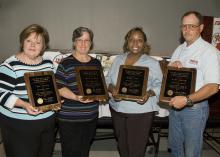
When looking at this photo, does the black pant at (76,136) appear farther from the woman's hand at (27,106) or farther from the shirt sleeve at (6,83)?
the shirt sleeve at (6,83)

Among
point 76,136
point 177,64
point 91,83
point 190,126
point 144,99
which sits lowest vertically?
point 76,136

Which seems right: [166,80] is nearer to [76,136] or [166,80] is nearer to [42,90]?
[76,136]

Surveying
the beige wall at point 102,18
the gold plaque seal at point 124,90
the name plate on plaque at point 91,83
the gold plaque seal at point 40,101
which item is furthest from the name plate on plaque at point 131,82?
the beige wall at point 102,18

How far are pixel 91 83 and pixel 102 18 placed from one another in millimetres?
2146

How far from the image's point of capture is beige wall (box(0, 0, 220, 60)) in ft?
14.3

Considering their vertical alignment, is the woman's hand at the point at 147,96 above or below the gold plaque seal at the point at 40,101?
below

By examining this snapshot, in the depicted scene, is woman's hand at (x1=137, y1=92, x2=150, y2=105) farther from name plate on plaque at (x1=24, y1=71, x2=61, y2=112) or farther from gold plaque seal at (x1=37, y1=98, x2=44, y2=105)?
gold plaque seal at (x1=37, y1=98, x2=44, y2=105)

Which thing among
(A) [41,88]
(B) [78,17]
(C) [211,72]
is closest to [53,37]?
(B) [78,17]

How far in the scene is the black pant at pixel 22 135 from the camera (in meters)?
2.17

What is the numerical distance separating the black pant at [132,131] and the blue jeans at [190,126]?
254 mm

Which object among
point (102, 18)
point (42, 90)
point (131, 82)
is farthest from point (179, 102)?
point (102, 18)

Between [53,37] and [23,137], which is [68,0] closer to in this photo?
[53,37]

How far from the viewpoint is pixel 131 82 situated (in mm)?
2660

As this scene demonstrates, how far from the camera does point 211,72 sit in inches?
94.7
